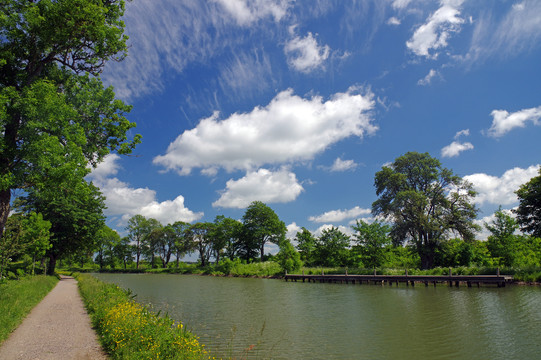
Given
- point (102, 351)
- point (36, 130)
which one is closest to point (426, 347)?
point (102, 351)

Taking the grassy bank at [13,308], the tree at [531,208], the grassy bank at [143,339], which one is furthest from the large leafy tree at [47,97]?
the tree at [531,208]

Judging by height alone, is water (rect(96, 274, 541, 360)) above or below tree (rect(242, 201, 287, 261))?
below

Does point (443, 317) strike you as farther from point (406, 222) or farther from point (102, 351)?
point (406, 222)

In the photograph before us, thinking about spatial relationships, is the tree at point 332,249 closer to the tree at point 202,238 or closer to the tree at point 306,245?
the tree at point 306,245

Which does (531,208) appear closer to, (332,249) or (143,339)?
(332,249)

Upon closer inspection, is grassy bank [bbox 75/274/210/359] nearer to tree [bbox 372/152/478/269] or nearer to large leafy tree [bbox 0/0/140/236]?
large leafy tree [bbox 0/0/140/236]

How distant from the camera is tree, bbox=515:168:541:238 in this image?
3734 cm

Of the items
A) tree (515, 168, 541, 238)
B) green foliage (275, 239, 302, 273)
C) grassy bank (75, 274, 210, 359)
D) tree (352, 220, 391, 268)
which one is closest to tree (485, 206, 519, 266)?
tree (515, 168, 541, 238)

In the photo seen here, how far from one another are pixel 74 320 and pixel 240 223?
66957 mm

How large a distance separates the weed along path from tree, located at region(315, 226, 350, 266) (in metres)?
44.3

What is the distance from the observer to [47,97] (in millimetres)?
10852

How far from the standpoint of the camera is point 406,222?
41594mm

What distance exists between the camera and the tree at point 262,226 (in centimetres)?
7162

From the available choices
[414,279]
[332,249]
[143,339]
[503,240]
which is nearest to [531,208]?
[503,240]
